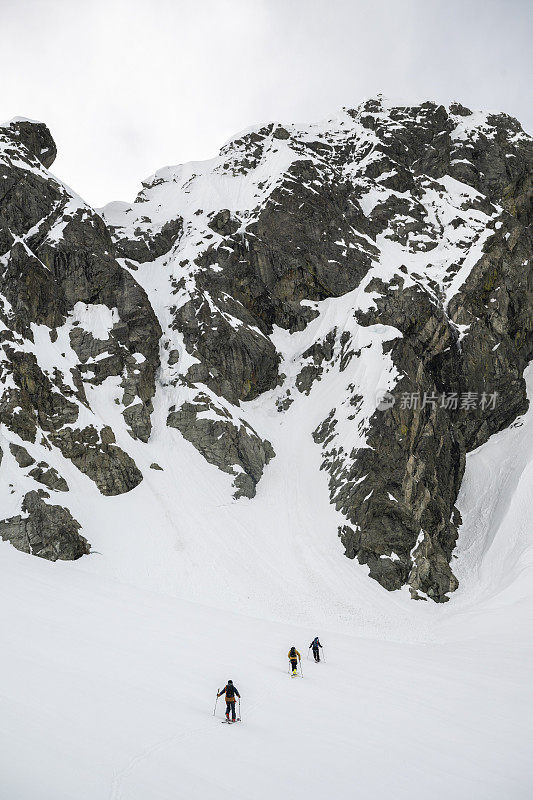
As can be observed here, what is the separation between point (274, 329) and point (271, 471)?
69.5ft

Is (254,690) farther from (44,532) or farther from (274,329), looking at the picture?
(274,329)

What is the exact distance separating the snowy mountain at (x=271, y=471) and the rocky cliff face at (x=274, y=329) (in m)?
0.30

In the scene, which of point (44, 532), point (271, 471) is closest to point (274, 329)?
point (271, 471)

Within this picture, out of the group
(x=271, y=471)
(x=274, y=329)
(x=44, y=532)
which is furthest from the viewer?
(x=274, y=329)

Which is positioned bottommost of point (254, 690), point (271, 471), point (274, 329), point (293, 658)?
point (254, 690)

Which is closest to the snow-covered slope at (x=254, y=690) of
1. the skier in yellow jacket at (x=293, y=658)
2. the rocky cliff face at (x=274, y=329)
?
the skier in yellow jacket at (x=293, y=658)

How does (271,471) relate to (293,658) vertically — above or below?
above

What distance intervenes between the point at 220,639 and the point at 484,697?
10970 mm

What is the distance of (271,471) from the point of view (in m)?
48.8

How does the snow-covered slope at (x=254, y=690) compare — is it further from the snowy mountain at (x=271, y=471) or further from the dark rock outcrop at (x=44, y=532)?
the dark rock outcrop at (x=44, y=532)

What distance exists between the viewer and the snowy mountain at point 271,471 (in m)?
12.8

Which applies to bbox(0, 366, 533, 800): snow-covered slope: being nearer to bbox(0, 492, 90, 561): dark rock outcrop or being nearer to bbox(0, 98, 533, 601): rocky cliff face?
bbox(0, 492, 90, 561): dark rock outcrop

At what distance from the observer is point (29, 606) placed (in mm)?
22344

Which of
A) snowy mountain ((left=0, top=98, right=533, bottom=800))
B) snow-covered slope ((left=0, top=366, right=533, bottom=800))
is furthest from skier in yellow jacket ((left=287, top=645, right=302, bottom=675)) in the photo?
snowy mountain ((left=0, top=98, right=533, bottom=800))
